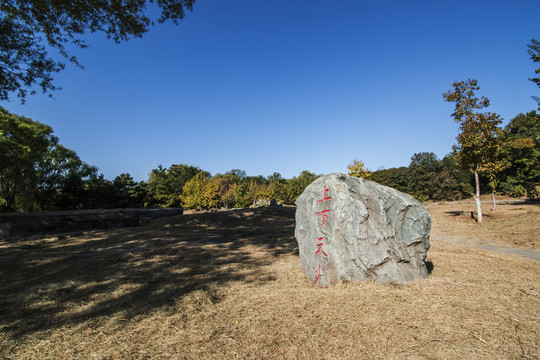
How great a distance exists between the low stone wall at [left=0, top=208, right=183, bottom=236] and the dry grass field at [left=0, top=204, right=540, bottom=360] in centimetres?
519

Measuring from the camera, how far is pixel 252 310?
9.47 ft

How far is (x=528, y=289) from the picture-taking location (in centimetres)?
334

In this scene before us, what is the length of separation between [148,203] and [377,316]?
2303 centimetres

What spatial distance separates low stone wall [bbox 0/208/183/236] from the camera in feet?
30.8

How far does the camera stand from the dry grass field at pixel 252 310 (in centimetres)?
213

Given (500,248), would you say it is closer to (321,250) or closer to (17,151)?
(321,250)

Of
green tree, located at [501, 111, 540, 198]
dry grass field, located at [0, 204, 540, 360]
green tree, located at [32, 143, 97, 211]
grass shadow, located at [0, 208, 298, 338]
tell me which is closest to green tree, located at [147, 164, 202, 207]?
green tree, located at [32, 143, 97, 211]

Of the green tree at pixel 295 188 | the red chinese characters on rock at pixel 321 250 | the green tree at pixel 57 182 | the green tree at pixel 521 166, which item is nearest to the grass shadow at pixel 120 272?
the red chinese characters on rock at pixel 321 250

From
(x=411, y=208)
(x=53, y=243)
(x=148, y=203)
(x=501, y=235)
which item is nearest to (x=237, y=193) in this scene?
(x=148, y=203)

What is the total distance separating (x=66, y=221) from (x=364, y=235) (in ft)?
39.2

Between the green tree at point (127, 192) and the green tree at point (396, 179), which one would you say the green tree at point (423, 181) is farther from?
the green tree at point (127, 192)

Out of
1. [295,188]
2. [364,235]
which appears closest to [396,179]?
[295,188]

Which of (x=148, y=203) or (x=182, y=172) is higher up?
(x=182, y=172)

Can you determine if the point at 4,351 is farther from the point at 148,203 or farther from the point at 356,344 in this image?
the point at 148,203
